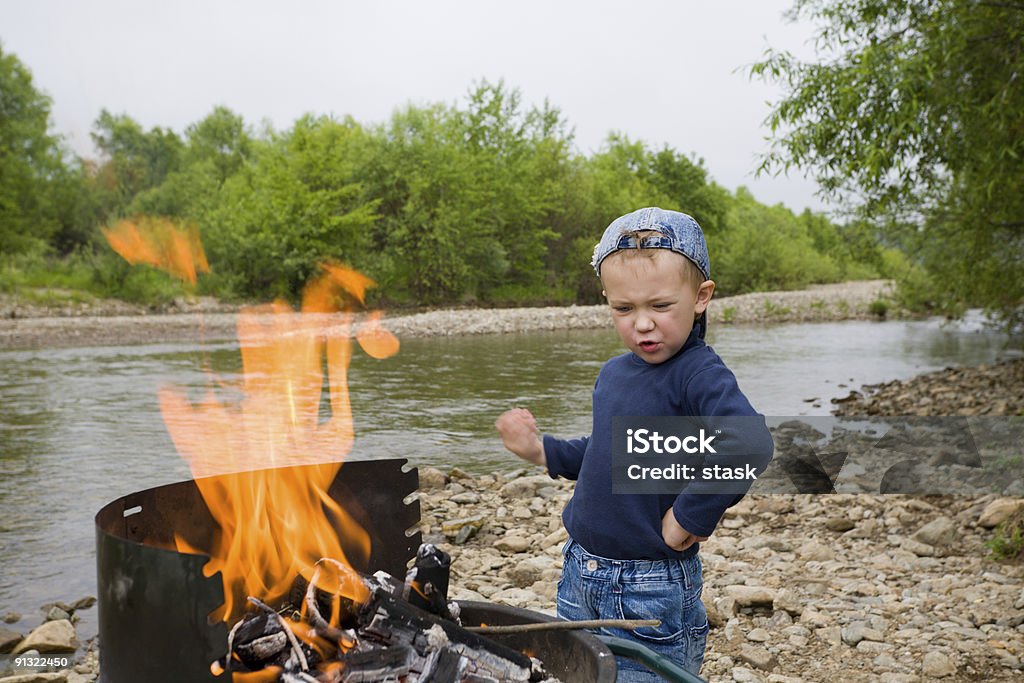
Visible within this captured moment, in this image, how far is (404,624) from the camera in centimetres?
169

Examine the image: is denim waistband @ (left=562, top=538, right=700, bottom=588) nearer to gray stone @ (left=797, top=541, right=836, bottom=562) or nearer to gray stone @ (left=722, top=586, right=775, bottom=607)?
gray stone @ (left=722, top=586, right=775, bottom=607)

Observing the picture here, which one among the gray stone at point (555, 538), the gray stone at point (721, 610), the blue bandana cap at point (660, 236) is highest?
the blue bandana cap at point (660, 236)

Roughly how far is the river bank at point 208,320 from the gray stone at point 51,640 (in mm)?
13264

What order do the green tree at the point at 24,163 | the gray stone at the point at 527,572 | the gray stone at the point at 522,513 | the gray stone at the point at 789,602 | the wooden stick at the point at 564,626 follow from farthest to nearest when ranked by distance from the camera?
the green tree at the point at 24,163, the gray stone at the point at 522,513, the gray stone at the point at 527,572, the gray stone at the point at 789,602, the wooden stick at the point at 564,626

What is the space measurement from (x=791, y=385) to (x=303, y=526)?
366 inches

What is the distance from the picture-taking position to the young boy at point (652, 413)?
6.29ft

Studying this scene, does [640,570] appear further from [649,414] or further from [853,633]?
[853,633]

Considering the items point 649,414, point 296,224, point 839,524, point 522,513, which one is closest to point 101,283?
point 296,224

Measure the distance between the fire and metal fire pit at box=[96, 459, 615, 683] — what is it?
0.04m

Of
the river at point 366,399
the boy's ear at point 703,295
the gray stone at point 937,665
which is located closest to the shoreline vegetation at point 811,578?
the gray stone at point 937,665

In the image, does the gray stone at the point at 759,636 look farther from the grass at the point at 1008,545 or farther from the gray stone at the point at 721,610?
the grass at the point at 1008,545

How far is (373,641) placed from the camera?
1.72 m

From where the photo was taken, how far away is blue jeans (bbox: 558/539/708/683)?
1932mm

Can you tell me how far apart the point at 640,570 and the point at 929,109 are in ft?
20.4
